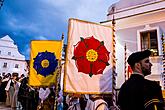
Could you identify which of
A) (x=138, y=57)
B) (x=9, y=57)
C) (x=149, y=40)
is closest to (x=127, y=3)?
(x=149, y=40)

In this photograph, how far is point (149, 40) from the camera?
12219 mm

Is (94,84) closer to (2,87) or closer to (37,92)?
(37,92)

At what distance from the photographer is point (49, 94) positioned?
9281 mm

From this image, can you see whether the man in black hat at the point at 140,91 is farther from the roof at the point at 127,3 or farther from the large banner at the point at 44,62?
the roof at the point at 127,3

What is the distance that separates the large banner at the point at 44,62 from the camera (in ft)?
26.8

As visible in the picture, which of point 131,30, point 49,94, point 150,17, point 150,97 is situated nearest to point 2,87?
point 49,94

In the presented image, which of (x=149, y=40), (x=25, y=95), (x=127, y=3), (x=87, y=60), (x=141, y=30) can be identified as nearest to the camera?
(x=87, y=60)

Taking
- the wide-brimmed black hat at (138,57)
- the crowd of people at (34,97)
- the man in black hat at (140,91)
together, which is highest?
the wide-brimmed black hat at (138,57)

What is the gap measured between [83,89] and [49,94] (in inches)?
157

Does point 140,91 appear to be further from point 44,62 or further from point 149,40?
point 149,40

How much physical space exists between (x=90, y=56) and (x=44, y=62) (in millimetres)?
3075

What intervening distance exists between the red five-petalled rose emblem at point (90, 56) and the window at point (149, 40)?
22.0 feet

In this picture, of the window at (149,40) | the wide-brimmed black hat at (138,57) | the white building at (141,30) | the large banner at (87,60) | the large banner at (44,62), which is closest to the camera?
the wide-brimmed black hat at (138,57)

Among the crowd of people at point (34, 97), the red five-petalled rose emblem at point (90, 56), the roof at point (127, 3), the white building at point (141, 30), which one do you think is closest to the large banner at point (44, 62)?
the crowd of people at point (34, 97)
